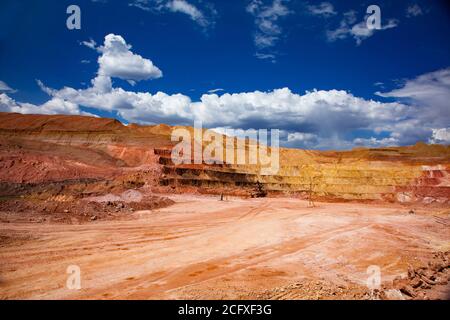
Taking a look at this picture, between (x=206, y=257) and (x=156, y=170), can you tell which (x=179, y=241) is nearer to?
(x=206, y=257)

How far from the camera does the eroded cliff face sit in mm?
29719

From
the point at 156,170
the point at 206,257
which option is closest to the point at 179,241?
the point at 206,257

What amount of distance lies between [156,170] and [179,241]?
76.9 feet

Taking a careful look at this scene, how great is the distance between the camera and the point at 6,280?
858cm

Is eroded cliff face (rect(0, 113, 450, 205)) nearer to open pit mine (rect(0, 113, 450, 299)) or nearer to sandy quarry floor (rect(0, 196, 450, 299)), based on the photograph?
open pit mine (rect(0, 113, 450, 299))

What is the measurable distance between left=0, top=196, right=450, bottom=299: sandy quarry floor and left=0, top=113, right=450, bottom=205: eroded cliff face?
1345 centimetres

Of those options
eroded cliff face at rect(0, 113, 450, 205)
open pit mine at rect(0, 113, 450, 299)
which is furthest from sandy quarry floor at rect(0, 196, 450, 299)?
eroded cliff face at rect(0, 113, 450, 205)

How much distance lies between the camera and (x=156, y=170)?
36969 mm

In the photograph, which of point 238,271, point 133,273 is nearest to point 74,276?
point 133,273

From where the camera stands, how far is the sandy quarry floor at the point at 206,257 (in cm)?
829

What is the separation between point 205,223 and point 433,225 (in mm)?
16083

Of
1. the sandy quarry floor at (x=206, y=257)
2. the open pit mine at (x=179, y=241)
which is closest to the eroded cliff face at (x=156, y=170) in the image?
the open pit mine at (x=179, y=241)
